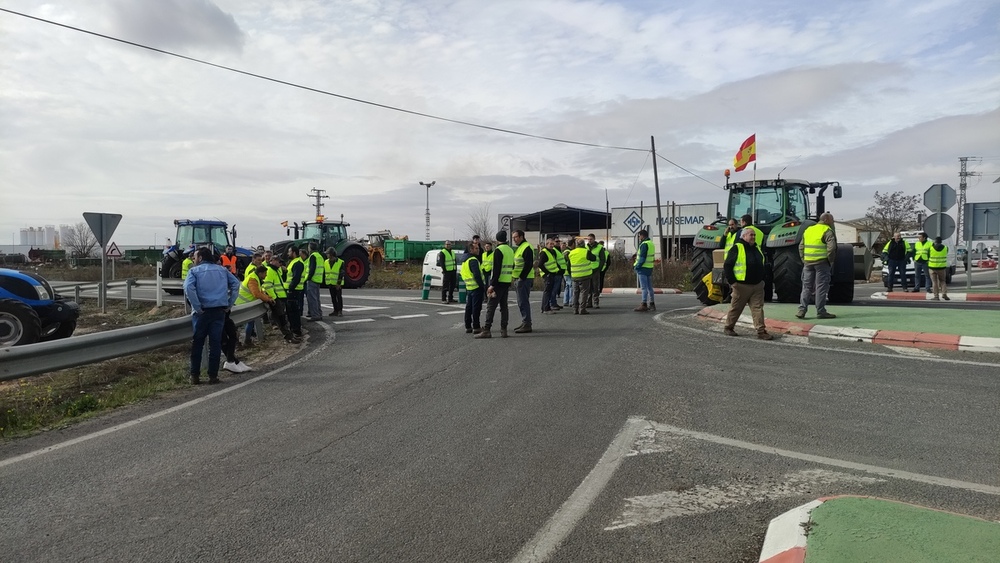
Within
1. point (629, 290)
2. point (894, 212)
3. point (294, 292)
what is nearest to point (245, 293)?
point (294, 292)

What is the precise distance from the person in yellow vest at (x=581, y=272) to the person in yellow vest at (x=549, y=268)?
0.64 meters

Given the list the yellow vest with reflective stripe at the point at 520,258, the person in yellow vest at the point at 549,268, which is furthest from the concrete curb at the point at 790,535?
the person in yellow vest at the point at 549,268

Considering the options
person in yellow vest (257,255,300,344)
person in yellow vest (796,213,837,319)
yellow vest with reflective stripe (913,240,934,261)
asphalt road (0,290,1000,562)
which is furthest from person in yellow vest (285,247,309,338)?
yellow vest with reflective stripe (913,240,934,261)

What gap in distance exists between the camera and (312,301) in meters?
15.7

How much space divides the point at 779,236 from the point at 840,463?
9.49 meters

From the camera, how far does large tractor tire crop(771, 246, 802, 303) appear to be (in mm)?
13320

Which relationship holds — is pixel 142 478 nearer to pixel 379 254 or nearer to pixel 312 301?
pixel 312 301

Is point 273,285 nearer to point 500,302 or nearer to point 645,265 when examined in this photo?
point 500,302

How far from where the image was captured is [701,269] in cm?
1470

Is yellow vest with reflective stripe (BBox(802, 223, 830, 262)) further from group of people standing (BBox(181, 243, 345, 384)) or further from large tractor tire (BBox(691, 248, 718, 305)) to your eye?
group of people standing (BBox(181, 243, 345, 384))

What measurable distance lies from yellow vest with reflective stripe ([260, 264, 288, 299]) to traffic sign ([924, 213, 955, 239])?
51.2ft

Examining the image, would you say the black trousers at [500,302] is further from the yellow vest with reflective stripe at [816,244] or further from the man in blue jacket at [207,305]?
the yellow vest with reflective stripe at [816,244]

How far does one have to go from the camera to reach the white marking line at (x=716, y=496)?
3760mm

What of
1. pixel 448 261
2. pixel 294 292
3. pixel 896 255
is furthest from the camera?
pixel 896 255
